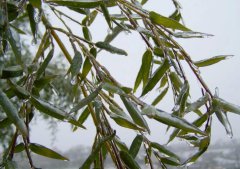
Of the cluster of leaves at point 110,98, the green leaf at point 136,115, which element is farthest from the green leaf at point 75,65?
the green leaf at point 136,115

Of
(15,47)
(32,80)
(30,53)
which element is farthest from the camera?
(30,53)

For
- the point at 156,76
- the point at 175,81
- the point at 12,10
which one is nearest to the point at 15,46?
the point at 12,10

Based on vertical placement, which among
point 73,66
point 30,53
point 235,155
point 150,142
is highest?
point 73,66

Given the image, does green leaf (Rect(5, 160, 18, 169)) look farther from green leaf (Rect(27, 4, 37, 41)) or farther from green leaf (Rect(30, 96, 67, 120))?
green leaf (Rect(27, 4, 37, 41))

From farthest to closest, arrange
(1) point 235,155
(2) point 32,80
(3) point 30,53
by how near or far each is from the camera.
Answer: (3) point 30,53 → (1) point 235,155 → (2) point 32,80

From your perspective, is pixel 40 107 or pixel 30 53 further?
pixel 30 53

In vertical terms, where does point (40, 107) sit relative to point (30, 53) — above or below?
above

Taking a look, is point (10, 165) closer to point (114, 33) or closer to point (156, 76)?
point (156, 76)

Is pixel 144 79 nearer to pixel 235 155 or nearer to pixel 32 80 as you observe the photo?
pixel 32 80

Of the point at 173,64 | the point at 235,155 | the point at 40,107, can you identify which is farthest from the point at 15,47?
the point at 235,155
